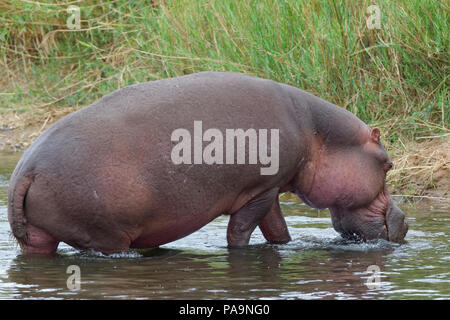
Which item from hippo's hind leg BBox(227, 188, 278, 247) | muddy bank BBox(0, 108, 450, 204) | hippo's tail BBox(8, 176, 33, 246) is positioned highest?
hippo's tail BBox(8, 176, 33, 246)

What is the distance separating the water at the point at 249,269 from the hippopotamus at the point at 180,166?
156 mm

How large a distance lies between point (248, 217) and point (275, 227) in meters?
0.42

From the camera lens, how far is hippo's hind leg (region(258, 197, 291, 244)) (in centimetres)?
596

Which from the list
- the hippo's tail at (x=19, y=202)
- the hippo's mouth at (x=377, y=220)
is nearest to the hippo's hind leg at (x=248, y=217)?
the hippo's mouth at (x=377, y=220)

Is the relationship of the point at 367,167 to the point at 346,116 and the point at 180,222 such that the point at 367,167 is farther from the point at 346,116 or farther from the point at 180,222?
the point at 180,222

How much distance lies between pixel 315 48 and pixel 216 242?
263cm

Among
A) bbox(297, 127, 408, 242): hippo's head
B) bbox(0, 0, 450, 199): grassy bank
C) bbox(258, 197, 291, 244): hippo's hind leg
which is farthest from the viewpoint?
bbox(0, 0, 450, 199): grassy bank

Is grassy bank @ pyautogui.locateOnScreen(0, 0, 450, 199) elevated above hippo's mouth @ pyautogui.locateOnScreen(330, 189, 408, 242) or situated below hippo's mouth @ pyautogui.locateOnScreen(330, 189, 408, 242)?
above

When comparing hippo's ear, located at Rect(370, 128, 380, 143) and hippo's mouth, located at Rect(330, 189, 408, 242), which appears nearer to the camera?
hippo's ear, located at Rect(370, 128, 380, 143)

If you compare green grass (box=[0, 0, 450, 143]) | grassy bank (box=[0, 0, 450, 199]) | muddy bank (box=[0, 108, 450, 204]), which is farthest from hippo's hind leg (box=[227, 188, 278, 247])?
green grass (box=[0, 0, 450, 143])

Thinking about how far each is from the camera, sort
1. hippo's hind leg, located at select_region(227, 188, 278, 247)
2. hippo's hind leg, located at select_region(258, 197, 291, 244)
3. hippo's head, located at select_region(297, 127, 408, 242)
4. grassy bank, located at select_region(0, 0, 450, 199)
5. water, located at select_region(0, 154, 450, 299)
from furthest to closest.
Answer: grassy bank, located at select_region(0, 0, 450, 199) → hippo's hind leg, located at select_region(258, 197, 291, 244) → hippo's head, located at select_region(297, 127, 408, 242) → hippo's hind leg, located at select_region(227, 188, 278, 247) → water, located at select_region(0, 154, 450, 299)

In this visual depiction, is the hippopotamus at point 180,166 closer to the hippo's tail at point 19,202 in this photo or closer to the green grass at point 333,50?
the hippo's tail at point 19,202

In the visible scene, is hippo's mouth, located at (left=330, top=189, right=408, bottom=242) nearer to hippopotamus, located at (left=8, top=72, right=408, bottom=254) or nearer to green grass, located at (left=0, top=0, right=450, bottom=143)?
hippopotamus, located at (left=8, top=72, right=408, bottom=254)

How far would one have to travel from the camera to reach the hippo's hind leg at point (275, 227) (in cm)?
596
